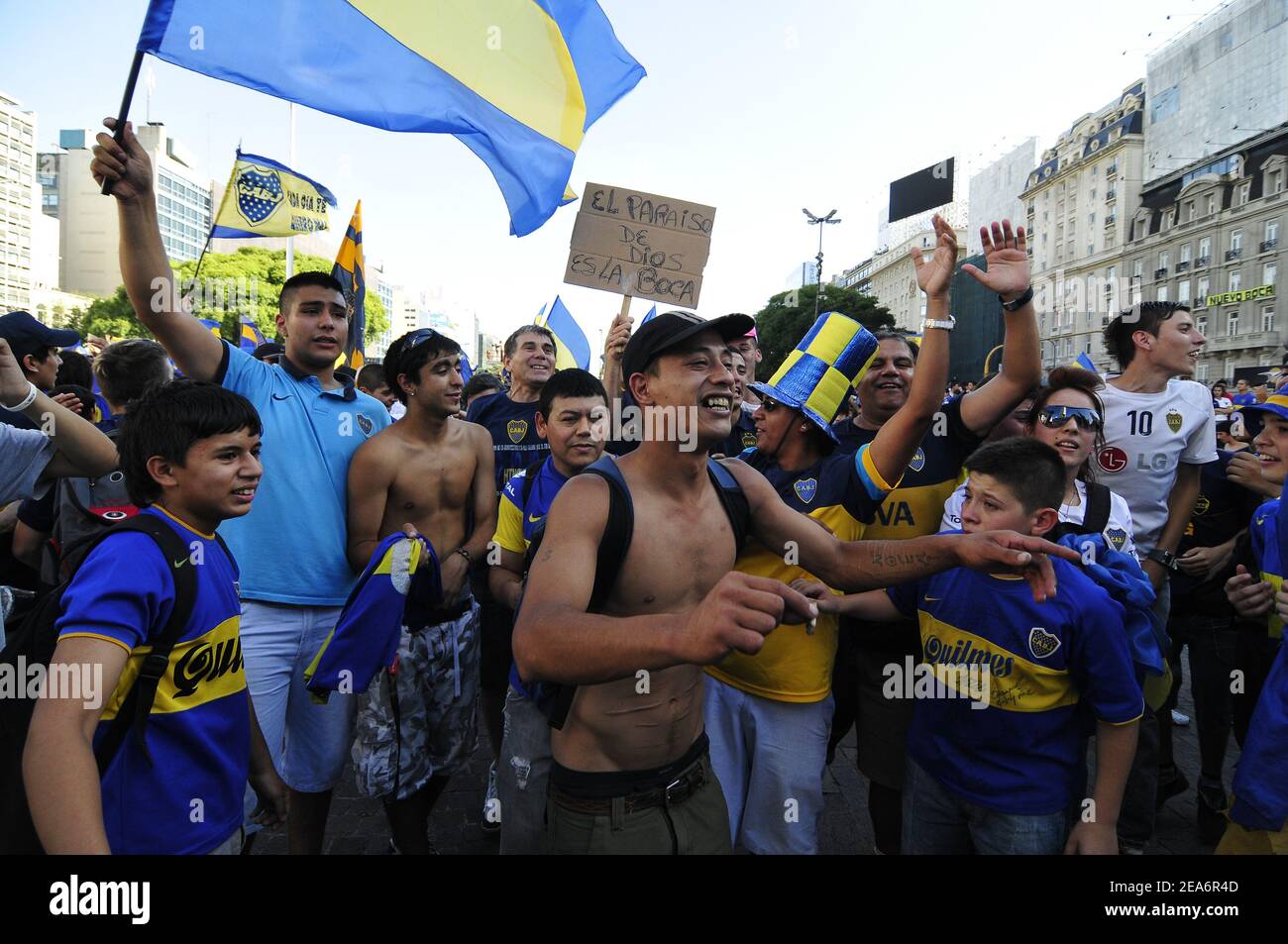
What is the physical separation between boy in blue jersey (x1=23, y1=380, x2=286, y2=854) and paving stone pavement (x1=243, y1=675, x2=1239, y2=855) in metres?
1.54

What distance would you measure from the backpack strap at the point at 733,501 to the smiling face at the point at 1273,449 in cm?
297

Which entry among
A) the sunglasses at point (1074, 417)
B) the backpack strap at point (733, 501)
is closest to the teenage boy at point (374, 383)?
the backpack strap at point (733, 501)

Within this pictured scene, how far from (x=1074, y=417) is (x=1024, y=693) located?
132 centimetres

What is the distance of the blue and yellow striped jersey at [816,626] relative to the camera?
2916 mm

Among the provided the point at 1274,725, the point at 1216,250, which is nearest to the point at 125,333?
the point at 1274,725

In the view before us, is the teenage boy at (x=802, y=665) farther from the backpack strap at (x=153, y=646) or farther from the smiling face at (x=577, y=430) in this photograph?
the backpack strap at (x=153, y=646)

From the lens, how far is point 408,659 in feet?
11.6

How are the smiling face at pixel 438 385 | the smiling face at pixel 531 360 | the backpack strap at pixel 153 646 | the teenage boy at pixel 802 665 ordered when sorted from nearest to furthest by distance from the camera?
the backpack strap at pixel 153 646 → the teenage boy at pixel 802 665 → the smiling face at pixel 438 385 → the smiling face at pixel 531 360

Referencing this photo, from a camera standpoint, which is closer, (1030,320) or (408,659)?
(1030,320)

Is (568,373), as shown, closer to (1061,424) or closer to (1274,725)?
(1061,424)

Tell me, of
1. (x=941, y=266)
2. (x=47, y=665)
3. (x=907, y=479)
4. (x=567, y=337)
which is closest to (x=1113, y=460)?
(x=907, y=479)

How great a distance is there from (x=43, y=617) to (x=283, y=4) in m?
2.64

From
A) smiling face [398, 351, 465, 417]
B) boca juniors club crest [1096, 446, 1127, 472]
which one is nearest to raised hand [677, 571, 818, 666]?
smiling face [398, 351, 465, 417]

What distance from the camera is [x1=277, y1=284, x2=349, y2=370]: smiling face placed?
348 cm
